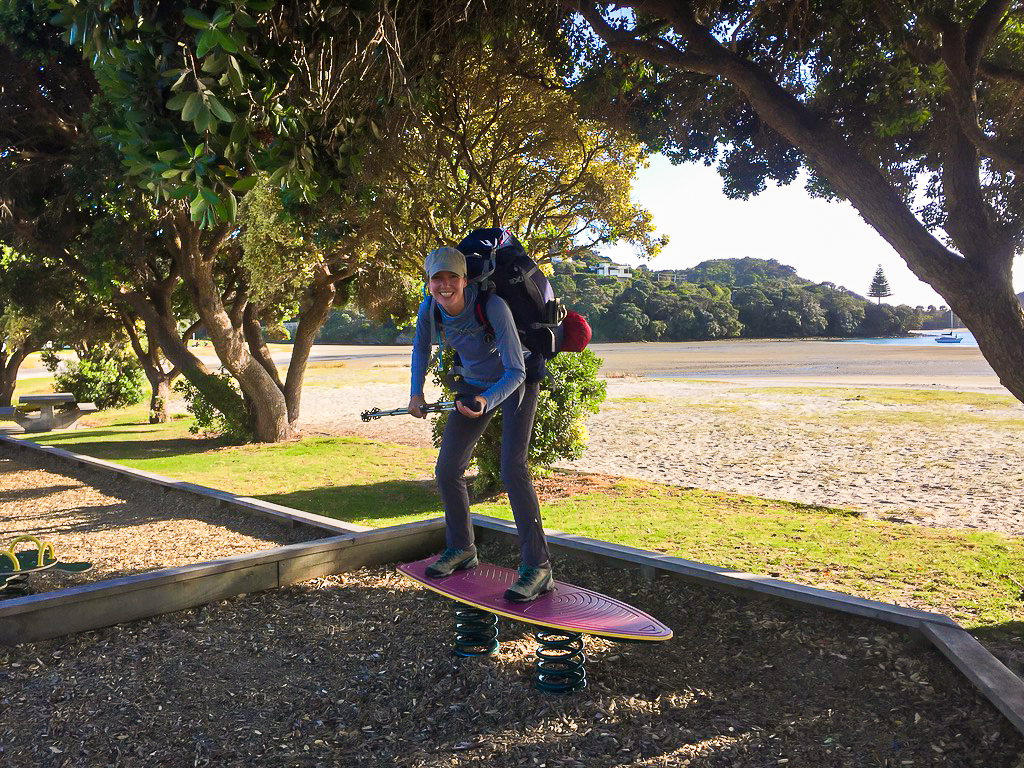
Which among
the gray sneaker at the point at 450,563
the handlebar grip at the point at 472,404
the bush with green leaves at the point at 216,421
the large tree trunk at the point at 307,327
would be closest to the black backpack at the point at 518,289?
the handlebar grip at the point at 472,404

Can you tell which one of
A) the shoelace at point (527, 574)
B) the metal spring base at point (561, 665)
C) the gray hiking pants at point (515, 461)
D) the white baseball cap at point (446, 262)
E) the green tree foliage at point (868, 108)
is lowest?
the metal spring base at point (561, 665)

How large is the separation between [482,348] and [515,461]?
56 cm

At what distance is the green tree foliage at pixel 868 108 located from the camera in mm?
4336

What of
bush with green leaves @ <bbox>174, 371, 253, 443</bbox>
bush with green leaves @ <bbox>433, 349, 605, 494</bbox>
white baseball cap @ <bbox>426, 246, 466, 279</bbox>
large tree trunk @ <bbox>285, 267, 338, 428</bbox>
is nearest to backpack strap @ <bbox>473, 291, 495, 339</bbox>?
white baseball cap @ <bbox>426, 246, 466, 279</bbox>

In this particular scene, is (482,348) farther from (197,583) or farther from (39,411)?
(39,411)

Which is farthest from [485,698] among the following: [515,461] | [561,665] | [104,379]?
[104,379]

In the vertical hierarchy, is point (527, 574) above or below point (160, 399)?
above

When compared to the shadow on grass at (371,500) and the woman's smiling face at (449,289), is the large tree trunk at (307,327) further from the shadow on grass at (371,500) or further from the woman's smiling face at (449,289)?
the woman's smiling face at (449,289)

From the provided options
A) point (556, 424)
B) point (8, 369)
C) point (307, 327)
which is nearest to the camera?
point (556, 424)

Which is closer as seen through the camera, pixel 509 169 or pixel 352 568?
pixel 352 568

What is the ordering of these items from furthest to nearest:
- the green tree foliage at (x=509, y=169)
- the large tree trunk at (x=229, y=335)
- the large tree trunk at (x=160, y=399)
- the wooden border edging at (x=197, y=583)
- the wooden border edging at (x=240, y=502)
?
the large tree trunk at (x=160, y=399), the large tree trunk at (x=229, y=335), the green tree foliage at (x=509, y=169), the wooden border edging at (x=240, y=502), the wooden border edging at (x=197, y=583)

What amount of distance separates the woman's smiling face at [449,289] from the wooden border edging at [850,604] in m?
2.06

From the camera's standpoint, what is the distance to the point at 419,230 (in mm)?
10367

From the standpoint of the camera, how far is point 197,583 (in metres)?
4.61
